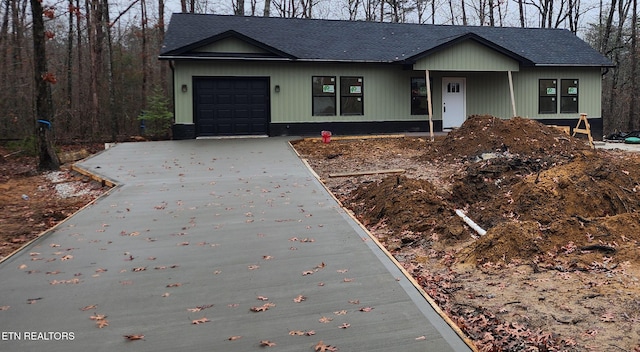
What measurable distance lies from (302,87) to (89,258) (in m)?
13.1

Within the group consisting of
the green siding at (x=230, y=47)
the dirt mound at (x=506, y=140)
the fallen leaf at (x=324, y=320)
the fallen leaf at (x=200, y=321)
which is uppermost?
the green siding at (x=230, y=47)

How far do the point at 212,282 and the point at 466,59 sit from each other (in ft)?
50.4

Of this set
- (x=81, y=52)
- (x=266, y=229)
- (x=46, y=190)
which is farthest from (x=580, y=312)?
(x=81, y=52)

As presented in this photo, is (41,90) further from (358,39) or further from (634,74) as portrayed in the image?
(634,74)

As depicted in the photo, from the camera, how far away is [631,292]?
405cm

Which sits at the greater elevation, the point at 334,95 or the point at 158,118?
the point at 334,95

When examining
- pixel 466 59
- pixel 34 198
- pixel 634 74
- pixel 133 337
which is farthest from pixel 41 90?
pixel 634 74

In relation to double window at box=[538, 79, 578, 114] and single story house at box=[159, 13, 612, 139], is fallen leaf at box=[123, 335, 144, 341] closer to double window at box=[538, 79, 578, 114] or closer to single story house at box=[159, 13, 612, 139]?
single story house at box=[159, 13, 612, 139]

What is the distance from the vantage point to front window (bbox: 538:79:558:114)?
1983 centimetres

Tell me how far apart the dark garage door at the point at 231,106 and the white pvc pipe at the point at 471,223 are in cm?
1141

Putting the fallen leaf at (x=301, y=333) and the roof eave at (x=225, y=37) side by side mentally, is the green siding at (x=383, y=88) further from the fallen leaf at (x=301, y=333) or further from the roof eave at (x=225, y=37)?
the fallen leaf at (x=301, y=333)

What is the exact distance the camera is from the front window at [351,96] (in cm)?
1800

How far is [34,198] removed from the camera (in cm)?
991

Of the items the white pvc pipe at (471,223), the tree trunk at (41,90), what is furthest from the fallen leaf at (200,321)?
the tree trunk at (41,90)
